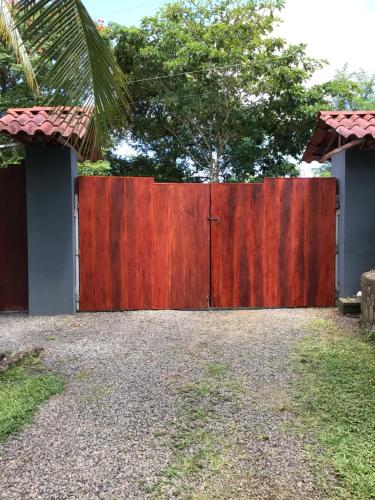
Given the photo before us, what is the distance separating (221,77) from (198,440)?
10.5 meters

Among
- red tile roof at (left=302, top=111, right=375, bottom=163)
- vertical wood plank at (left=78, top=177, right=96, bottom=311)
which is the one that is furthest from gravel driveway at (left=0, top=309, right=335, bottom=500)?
red tile roof at (left=302, top=111, right=375, bottom=163)

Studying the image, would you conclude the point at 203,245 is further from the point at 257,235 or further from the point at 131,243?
the point at 131,243

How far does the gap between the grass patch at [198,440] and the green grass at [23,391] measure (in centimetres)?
86

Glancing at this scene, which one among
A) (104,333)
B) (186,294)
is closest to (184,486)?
(104,333)

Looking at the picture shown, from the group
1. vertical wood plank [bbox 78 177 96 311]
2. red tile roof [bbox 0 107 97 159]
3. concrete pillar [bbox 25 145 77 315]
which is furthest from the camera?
→ vertical wood plank [bbox 78 177 96 311]

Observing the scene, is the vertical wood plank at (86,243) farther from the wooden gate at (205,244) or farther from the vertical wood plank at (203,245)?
the vertical wood plank at (203,245)

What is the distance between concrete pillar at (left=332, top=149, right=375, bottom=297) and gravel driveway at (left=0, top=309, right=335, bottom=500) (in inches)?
60.4

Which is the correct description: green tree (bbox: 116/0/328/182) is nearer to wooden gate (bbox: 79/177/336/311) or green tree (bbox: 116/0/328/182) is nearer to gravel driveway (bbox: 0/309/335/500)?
wooden gate (bbox: 79/177/336/311)

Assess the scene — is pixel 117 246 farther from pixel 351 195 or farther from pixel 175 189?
pixel 351 195

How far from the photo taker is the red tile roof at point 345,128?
204 inches

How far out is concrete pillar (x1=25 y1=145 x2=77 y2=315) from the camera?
5438 mm

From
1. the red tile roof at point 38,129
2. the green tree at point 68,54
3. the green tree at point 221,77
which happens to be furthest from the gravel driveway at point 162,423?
the green tree at point 221,77

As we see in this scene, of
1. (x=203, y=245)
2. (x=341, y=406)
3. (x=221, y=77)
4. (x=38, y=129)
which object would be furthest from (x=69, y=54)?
(x=221, y=77)

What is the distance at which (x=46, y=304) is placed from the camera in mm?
5535
